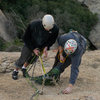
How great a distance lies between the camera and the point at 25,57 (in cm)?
448

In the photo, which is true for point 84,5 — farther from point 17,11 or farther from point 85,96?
point 85,96

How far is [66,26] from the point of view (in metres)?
13.7

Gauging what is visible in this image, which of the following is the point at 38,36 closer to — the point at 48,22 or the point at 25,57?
the point at 48,22

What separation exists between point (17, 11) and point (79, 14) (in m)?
4.09

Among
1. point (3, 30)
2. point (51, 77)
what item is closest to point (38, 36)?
point (51, 77)

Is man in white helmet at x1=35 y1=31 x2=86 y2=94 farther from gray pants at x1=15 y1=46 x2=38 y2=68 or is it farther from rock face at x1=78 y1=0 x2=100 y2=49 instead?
rock face at x1=78 y1=0 x2=100 y2=49

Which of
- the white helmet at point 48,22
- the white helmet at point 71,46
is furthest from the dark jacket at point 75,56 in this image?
the white helmet at point 48,22

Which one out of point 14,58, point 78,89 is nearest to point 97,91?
point 78,89

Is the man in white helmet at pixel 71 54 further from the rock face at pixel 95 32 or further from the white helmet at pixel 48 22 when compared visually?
the rock face at pixel 95 32

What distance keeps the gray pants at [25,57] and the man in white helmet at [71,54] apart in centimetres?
46

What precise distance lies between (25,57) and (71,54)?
44.3 inches

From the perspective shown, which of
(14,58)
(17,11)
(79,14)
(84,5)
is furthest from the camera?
(84,5)

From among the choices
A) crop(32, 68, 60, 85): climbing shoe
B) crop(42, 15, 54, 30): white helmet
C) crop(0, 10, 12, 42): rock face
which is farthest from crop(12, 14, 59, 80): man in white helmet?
crop(0, 10, 12, 42): rock face

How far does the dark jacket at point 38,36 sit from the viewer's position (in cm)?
405
